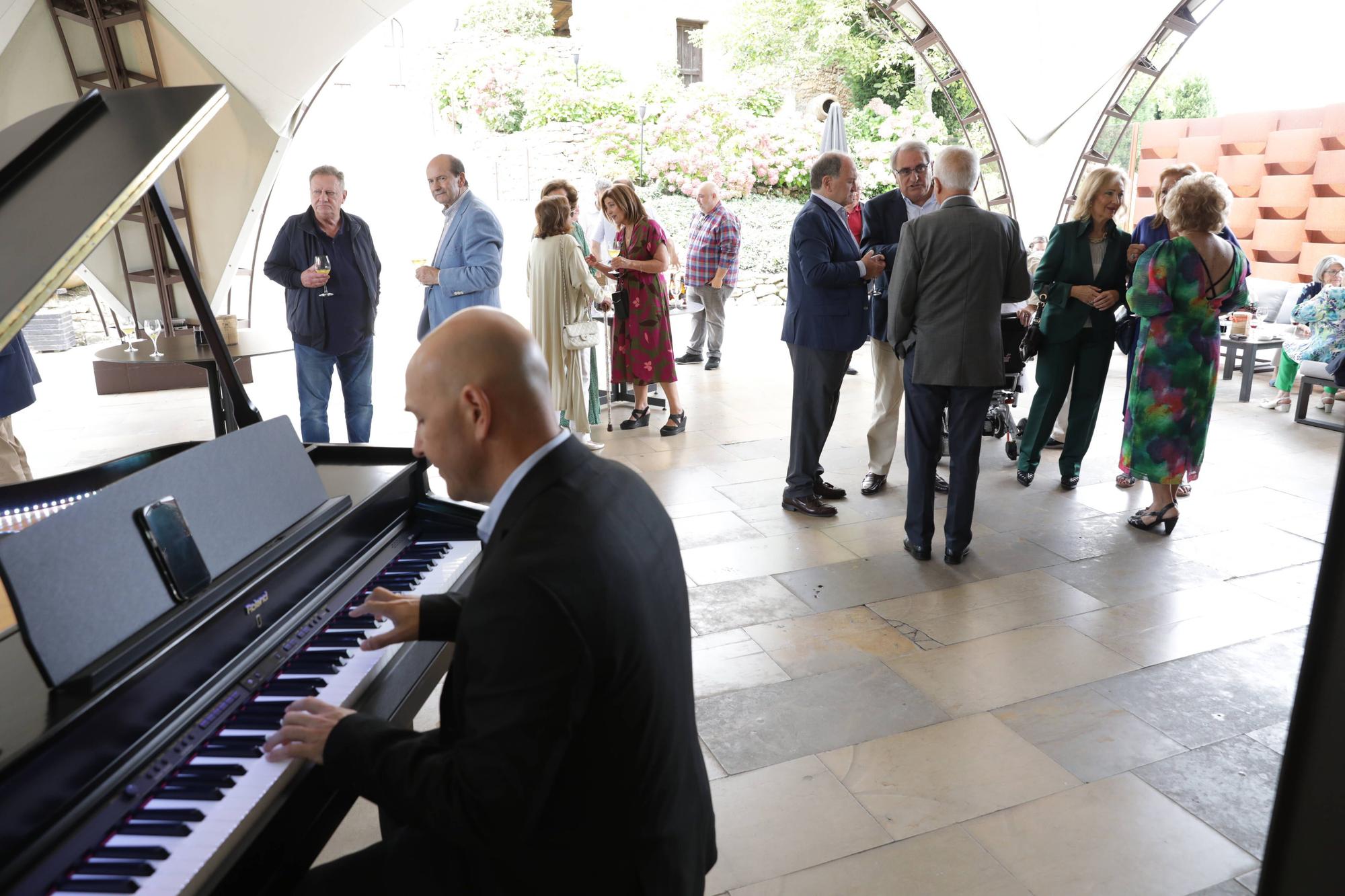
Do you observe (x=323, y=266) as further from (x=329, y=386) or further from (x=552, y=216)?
(x=552, y=216)

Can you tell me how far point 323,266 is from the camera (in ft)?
15.6

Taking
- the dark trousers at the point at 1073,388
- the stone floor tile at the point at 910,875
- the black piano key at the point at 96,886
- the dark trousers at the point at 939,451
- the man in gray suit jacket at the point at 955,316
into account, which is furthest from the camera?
the dark trousers at the point at 1073,388

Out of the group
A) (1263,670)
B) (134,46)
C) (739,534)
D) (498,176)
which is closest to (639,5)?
(498,176)

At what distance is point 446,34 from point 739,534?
1935 centimetres

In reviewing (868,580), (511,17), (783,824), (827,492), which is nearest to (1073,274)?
(827,492)

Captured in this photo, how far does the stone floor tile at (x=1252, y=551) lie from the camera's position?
4.21m

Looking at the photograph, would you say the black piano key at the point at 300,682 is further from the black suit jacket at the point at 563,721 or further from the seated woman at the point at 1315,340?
the seated woman at the point at 1315,340

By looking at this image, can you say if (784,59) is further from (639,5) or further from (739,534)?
(739,534)

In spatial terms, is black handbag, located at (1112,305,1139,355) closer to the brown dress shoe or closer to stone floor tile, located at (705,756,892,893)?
the brown dress shoe

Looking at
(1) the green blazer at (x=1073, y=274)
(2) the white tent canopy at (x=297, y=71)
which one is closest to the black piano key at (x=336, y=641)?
(1) the green blazer at (x=1073, y=274)

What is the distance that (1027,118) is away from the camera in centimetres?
1116

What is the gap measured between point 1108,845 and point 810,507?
2621mm

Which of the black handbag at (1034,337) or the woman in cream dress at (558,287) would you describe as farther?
the woman in cream dress at (558,287)

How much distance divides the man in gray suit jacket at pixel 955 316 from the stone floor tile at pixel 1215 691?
1.15 m
